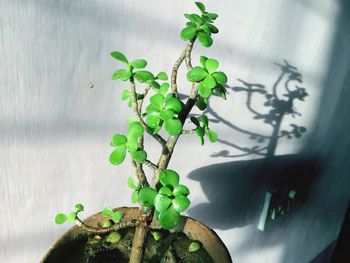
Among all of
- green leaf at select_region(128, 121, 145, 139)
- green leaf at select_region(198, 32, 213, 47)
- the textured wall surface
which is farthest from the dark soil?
green leaf at select_region(198, 32, 213, 47)

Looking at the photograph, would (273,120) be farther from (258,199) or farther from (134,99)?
(134,99)

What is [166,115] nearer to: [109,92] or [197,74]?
[197,74]

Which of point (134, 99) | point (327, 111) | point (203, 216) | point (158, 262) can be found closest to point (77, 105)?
point (134, 99)

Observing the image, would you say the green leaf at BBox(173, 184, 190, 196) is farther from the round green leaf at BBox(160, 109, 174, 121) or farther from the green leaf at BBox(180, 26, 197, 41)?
the green leaf at BBox(180, 26, 197, 41)

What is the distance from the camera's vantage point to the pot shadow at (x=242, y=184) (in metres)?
1.09

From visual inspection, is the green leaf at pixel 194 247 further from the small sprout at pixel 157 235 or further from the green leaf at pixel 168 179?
the green leaf at pixel 168 179

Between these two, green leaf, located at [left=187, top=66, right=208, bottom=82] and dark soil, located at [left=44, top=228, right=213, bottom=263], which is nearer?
green leaf, located at [left=187, top=66, right=208, bottom=82]

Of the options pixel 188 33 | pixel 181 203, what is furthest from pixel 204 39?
pixel 181 203

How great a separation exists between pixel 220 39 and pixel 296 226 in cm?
99

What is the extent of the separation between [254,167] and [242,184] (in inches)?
2.7

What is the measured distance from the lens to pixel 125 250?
68 centimetres

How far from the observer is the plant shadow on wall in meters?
1.04

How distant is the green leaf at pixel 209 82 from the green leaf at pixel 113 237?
359 mm

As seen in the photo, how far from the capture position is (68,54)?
68 cm
